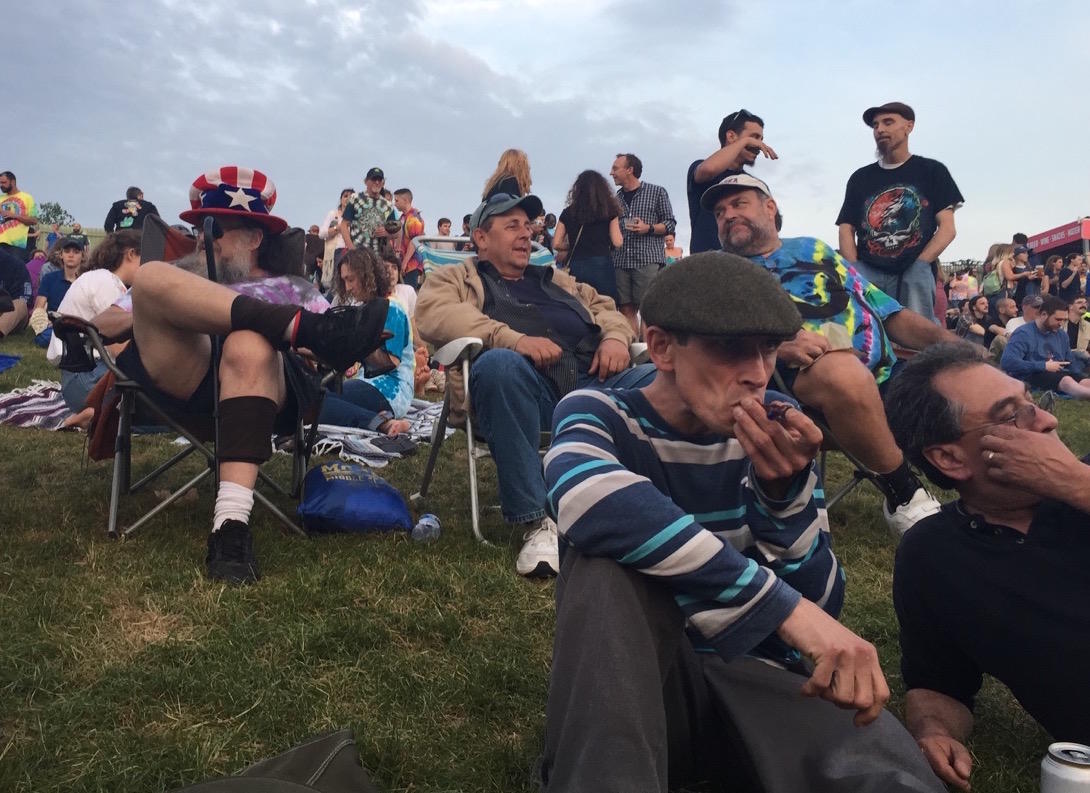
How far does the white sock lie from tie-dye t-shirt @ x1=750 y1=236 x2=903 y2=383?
2243mm

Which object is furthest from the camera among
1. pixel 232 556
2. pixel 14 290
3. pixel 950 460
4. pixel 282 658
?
pixel 14 290

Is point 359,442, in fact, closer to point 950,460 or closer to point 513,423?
point 513,423

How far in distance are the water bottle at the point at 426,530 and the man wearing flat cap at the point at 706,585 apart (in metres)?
1.93

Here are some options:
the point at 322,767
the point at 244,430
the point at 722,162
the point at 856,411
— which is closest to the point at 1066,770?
the point at 322,767

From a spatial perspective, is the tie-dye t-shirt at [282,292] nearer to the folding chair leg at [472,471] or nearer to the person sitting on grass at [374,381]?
the folding chair leg at [472,471]

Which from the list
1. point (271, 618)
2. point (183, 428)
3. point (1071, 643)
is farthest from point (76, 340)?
point (1071, 643)

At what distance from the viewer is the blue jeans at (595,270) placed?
7.25 meters

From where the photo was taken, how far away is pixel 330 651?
2.55 m

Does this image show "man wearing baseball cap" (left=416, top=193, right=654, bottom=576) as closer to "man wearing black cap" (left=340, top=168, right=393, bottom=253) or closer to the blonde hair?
the blonde hair

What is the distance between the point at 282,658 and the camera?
247cm

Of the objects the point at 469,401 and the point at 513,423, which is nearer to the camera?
the point at 513,423

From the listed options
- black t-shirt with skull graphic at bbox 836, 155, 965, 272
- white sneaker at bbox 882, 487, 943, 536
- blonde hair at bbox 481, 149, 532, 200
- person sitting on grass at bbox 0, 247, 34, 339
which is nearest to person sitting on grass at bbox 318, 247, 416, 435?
blonde hair at bbox 481, 149, 532, 200

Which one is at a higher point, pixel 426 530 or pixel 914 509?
pixel 914 509

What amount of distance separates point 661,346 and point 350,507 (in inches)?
86.8
